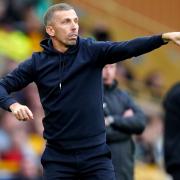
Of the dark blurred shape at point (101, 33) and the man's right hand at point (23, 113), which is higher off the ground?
the dark blurred shape at point (101, 33)

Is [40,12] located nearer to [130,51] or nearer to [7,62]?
[7,62]

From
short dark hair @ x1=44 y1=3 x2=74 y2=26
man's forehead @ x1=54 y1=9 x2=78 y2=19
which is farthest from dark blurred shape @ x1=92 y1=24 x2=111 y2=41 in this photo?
man's forehead @ x1=54 y1=9 x2=78 y2=19

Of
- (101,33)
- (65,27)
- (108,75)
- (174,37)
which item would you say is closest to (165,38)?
(174,37)

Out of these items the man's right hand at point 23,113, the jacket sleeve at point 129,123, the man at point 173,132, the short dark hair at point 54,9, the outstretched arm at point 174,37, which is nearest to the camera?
the outstretched arm at point 174,37

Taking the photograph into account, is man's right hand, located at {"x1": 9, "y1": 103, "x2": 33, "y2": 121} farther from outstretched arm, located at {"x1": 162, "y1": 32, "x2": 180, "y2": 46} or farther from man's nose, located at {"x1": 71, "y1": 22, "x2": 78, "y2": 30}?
outstretched arm, located at {"x1": 162, "y1": 32, "x2": 180, "y2": 46}

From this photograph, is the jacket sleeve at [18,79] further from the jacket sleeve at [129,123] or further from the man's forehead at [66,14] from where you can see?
the jacket sleeve at [129,123]

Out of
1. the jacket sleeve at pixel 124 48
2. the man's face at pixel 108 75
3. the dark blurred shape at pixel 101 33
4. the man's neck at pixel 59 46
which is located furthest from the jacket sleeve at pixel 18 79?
the dark blurred shape at pixel 101 33

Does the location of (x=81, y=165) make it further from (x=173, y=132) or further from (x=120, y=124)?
(x=173, y=132)

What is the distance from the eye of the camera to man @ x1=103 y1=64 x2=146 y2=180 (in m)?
8.96

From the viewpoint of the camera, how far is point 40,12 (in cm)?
1616

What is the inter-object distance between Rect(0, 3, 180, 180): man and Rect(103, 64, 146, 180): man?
4.51ft

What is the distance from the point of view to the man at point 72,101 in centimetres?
744

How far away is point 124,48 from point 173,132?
277 cm

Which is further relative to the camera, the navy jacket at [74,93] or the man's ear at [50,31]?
the man's ear at [50,31]
